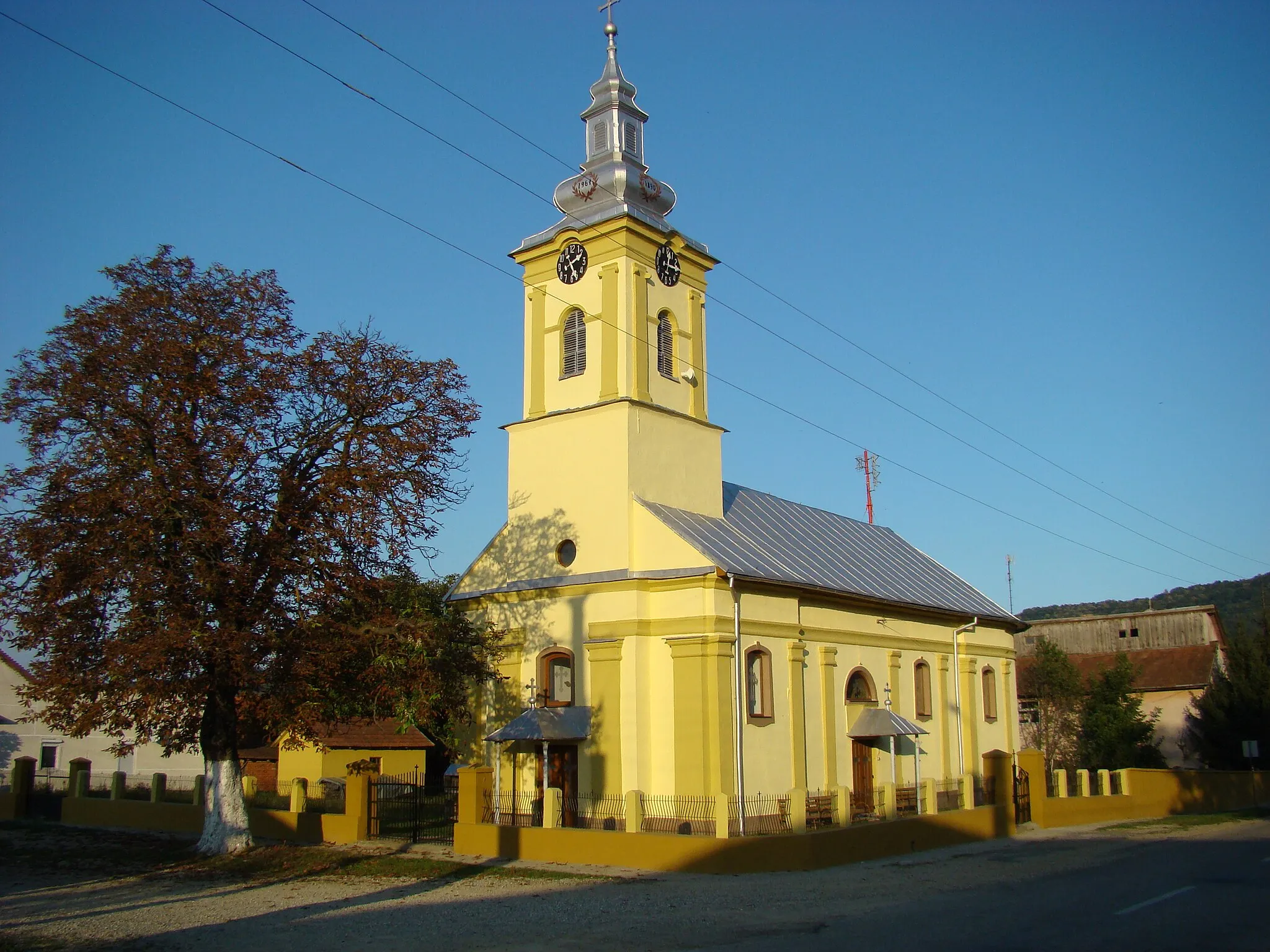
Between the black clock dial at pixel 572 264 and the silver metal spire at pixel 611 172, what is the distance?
21.3 inches

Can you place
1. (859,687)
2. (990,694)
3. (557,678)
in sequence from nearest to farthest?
(557,678), (859,687), (990,694)

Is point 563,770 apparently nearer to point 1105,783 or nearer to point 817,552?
point 817,552

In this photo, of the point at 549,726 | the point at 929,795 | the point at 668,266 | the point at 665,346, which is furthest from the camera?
the point at 668,266

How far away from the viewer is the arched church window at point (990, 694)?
3422 cm

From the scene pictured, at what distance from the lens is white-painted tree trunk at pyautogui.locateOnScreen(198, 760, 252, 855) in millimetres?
21219

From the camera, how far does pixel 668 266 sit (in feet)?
89.6

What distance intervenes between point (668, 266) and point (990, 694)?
55.8ft

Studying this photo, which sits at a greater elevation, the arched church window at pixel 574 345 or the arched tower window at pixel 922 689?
the arched church window at pixel 574 345

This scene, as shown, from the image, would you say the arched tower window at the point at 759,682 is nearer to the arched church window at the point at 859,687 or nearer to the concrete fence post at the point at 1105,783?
the arched church window at the point at 859,687

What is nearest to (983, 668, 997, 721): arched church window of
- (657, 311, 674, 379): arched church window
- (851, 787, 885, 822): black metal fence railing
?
(851, 787, 885, 822): black metal fence railing

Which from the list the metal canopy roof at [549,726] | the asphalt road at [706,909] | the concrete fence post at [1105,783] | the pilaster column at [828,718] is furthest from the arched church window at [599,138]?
the concrete fence post at [1105,783]

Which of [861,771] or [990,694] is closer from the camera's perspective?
[861,771]

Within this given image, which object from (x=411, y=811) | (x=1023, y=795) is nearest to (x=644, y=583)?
(x=411, y=811)

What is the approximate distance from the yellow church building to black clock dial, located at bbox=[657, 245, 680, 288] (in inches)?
2.2
